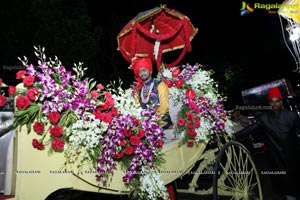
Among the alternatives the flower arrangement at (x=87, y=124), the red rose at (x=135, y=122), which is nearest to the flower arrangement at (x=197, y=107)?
the flower arrangement at (x=87, y=124)

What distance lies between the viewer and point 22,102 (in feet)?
8.28

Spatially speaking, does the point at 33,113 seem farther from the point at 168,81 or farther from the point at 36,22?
the point at 36,22

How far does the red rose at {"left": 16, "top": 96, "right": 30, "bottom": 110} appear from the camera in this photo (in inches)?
99.2

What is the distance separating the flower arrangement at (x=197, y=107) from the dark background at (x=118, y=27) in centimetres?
663

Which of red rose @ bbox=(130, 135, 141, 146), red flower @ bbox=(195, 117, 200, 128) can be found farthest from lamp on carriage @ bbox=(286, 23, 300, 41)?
red rose @ bbox=(130, 135, 141, 146)

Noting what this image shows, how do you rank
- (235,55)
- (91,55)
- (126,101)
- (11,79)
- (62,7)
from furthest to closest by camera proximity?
(235,55), (91,55), (62,7), (11,79), (126,101)

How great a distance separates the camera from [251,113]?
6.97 metres

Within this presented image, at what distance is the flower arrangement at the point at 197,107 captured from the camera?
384 cm

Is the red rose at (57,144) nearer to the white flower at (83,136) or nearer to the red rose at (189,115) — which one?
the white flower at (83,136)

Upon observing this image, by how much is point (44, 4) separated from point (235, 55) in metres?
9.79

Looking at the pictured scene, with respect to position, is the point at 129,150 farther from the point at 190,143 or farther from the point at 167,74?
the point at 167,74

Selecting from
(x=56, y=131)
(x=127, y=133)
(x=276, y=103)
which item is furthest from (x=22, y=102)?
(x=276, y=103)

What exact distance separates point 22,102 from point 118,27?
14.9m

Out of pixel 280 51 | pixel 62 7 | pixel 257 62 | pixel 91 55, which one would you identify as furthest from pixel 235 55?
pixel 62 7
